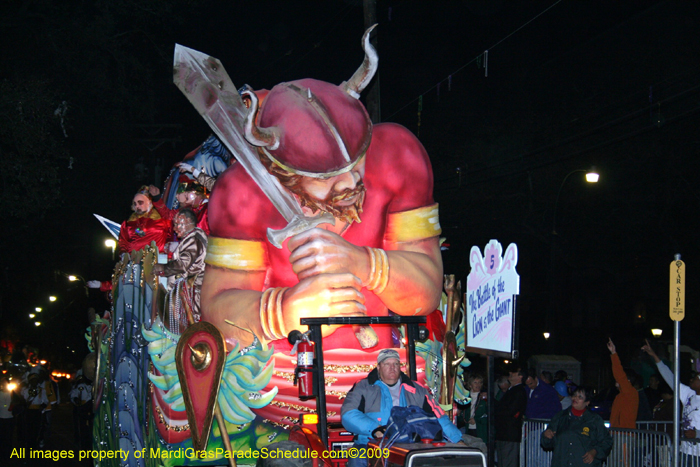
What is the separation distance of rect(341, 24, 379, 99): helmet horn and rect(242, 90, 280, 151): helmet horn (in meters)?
0.99

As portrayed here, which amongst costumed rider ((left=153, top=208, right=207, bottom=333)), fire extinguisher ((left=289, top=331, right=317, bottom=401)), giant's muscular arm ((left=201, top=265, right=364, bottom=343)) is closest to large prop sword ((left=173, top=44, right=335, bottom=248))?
giant's muscular arm ((left=201, top=265, right=364, bottom=343))

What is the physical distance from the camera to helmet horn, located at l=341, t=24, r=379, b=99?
7.37 meters

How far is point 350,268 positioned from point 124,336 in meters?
2.88

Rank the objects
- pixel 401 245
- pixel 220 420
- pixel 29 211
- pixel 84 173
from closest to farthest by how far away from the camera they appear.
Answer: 1. pixel 220 420
2. pixel 401 245
3. pixel 29 211
4. pixel 84 173

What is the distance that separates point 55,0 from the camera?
11.4 metres

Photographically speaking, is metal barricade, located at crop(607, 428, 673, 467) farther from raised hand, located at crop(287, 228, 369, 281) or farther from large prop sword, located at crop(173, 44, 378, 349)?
raised hand, located at crop(287, 228, 369, 281)

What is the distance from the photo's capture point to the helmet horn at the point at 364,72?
7.37 m

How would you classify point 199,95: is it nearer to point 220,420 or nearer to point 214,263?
point 214,263

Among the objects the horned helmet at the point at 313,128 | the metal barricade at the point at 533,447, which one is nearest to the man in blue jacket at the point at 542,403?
the metal barricade at the point at 533,447

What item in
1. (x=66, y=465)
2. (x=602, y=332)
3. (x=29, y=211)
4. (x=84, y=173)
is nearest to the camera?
(x=29, y=211)

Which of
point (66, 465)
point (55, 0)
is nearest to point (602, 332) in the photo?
point (66, 465)

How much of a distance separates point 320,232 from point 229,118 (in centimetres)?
167

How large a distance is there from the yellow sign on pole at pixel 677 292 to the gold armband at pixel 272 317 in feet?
12.1

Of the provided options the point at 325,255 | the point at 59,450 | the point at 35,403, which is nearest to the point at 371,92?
the point at 325,255
